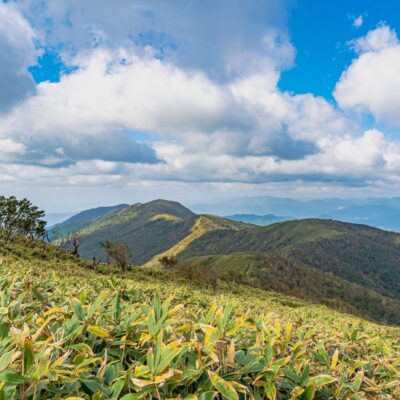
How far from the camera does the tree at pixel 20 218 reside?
7219 centimetres

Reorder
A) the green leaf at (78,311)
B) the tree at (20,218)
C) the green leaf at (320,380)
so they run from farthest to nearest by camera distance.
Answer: the tree at (20,218)
the green leaf at (78,311)
the green leaf at (320,380)

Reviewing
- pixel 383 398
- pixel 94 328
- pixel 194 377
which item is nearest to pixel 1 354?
pixel 94 328

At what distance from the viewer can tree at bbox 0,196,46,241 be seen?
7219 cm

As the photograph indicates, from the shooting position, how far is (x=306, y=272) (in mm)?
184500

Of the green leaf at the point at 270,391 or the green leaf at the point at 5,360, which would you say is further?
the green leaf at the point at 270,391

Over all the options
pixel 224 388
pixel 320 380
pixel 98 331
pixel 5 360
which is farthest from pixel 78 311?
pixel 320 380

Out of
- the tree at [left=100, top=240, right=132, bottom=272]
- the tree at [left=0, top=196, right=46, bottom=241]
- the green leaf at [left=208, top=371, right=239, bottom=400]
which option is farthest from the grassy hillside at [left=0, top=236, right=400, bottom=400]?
the tree at [left=0, top=196, right=46, bottom=241]

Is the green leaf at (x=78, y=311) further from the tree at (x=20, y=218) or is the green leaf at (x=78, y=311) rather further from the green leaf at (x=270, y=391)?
the tree at (x=20, y=218)

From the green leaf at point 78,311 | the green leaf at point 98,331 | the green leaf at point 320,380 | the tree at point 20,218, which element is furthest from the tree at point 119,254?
the green leaf at point 320,380

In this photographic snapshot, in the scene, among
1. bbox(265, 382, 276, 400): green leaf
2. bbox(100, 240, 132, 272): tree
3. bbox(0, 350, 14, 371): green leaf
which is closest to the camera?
bbox(0, 350, 14, 371): green leaf

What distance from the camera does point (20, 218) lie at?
75.4 meters

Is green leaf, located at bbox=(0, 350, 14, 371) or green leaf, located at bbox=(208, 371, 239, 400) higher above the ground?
green leaf, located at bbox=(0, 350, 14, 371)

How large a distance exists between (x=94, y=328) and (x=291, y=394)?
1.69m

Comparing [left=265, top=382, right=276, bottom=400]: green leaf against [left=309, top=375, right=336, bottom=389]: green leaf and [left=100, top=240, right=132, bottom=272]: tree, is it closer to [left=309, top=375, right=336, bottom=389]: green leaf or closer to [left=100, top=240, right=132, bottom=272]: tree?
[left=309, top=375, right=336, bottom=389]: green leaf
